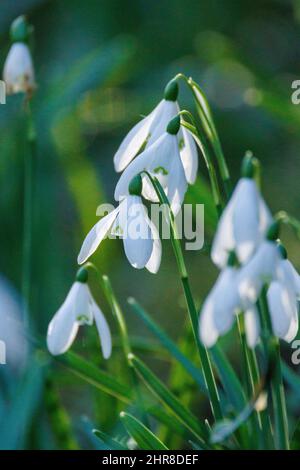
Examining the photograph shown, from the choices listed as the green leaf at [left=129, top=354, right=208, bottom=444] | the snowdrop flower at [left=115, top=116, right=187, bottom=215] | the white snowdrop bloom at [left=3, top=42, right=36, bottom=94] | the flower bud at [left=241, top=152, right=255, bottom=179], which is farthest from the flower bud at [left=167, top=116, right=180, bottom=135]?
the white snowdrop bloom at [left=3, top=42, right=36, bottom=94]

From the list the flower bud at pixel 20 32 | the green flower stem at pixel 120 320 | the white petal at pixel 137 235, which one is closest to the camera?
the white petal at pixel 137 235

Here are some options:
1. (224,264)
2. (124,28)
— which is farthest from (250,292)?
(124,28)

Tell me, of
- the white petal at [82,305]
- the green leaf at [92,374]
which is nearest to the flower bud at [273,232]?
the white petal at [82,305]

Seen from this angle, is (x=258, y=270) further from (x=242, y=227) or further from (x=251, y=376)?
(x=251, y=376)

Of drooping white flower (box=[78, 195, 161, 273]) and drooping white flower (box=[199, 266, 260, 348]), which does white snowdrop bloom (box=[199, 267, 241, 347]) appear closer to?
drooping white flower (box=[199, 266, 260, 348])

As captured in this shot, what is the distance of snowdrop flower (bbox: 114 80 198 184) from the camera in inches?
29.1

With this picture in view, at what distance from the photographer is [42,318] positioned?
1752 millimetres

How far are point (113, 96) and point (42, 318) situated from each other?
59 cm

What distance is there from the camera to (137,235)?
682 mm

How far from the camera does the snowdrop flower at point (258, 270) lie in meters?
0.56

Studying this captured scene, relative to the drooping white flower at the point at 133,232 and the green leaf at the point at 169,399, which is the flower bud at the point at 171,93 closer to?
the drooping white flower at the point at 133,232

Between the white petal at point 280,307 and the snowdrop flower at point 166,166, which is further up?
the snowdrop flower at point 166,166

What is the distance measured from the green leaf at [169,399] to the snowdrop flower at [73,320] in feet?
0.22
